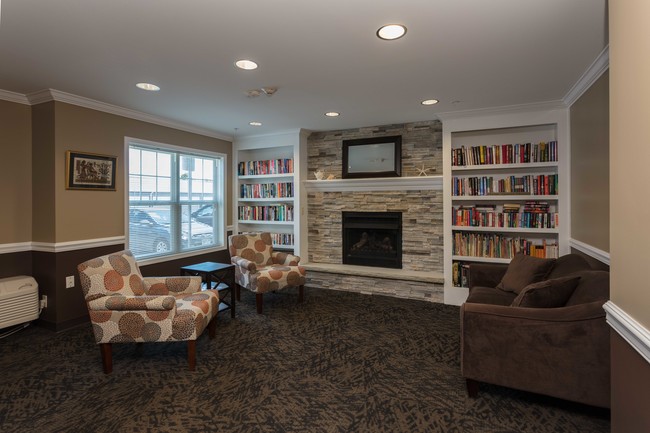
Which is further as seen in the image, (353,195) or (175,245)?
(353,195)

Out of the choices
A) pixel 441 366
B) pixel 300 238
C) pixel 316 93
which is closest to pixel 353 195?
pixel 300 238

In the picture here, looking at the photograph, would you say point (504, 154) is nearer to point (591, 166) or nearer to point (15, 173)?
point (591, 166)

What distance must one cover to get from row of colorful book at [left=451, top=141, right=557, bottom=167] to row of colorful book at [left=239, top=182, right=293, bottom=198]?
8.22 ft

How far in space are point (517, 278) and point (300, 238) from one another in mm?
3079

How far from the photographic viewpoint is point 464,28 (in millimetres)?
2154

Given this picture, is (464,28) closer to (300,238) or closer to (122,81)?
(122,81)

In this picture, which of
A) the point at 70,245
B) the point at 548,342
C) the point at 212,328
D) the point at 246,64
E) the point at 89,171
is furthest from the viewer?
the point at 89,171

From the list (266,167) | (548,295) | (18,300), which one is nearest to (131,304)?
(18,300)

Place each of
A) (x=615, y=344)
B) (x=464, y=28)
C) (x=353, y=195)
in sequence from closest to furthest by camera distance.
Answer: (x=615, y=344)
(x=464, y=28)
(x=353, y=195)

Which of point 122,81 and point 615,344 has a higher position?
point 122,81

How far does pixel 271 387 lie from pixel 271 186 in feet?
12.0

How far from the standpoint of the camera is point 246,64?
8.84 ft

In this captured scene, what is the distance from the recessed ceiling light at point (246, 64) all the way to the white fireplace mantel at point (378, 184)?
2.53 m

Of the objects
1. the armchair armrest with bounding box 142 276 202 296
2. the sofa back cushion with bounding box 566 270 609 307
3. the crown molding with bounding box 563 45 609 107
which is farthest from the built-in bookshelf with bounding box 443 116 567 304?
the armchair armrest with bounding box 142 276 202 296
